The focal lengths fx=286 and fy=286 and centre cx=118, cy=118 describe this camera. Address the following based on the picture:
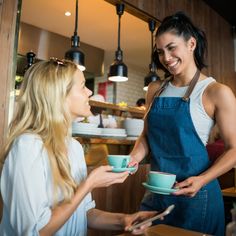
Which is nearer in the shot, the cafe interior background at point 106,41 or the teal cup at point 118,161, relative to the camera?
the teal cup at point 118,161

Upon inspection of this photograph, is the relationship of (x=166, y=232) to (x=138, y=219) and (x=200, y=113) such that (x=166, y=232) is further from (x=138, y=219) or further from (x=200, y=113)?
(x=200, y=113)

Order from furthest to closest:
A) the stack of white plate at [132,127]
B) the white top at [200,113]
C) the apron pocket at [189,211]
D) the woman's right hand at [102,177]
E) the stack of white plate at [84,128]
→ the stack of white plate at [132,127]
the stack of white plate at [84,128]
the white top at [200,113]
the apron pocket at [189,211]
the woman's right hand at [102,177]

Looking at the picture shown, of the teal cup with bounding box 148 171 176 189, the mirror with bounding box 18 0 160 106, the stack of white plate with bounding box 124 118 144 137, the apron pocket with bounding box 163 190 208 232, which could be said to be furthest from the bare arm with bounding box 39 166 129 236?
the mirror with bounding box 18 0 160 106

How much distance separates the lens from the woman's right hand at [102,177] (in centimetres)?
95

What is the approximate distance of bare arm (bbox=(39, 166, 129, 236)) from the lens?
34.4 inches

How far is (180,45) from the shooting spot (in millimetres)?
1413

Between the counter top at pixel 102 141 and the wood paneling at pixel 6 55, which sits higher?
the wood paneling at pixel 6 55

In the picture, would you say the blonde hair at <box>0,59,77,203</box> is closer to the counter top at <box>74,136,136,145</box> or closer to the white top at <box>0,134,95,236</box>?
the white top at <box>0,134,95,236</box>

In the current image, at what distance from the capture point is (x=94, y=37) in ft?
11.8

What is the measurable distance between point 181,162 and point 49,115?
0.65 metres

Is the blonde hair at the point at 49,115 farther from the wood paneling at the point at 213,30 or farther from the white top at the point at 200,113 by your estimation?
the wood paneling at the point at 213,30

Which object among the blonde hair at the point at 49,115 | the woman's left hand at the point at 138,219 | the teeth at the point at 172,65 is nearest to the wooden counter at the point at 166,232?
the woman's left hand at the point at 138,219

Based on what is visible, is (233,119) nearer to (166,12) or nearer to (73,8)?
(166,12)

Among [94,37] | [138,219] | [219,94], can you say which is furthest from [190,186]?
[94,37]
